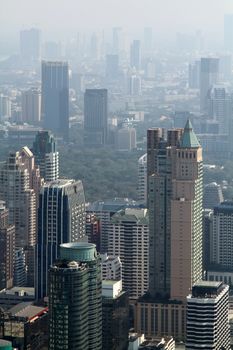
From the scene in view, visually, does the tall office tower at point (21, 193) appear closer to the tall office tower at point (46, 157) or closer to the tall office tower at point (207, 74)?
the tall office tower at point (46, 157)

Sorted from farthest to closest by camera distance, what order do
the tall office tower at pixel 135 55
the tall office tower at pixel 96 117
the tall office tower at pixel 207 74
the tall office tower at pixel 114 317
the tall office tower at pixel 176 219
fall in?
the tall office tower at pixel 207 74
the tall office tower at pixel 135 55
the tall office tower at pixel 96 117
the tall office tower at pixel 176 219
the tall office tower at pixel 114 317

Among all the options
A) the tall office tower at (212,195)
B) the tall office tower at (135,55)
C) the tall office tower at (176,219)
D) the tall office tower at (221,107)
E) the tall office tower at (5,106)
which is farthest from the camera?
the tall office tower at (135,55)

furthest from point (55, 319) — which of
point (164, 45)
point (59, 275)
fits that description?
point (164, 45)

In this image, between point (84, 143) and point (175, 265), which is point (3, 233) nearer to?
point (175, 265)

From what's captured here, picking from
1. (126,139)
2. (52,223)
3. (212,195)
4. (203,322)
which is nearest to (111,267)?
(52,223)

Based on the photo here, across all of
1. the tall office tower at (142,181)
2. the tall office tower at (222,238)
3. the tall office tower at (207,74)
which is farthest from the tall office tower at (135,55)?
the tall office tower at (222,238)

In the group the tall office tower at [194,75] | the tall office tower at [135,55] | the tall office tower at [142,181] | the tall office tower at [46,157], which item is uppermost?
the tall office tower at [135,55]

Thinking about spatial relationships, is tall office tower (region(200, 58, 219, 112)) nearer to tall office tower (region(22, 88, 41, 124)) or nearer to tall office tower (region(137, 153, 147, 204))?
tall office tower (region(22, 88, 41, 124))
